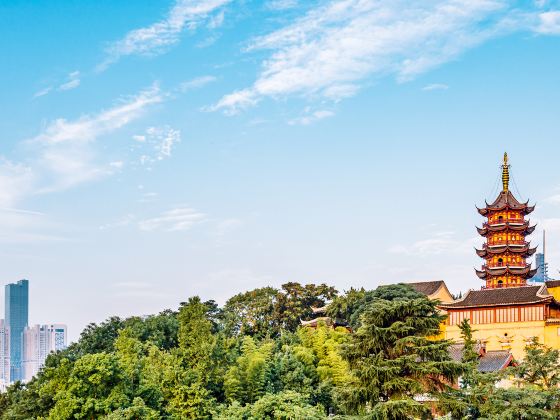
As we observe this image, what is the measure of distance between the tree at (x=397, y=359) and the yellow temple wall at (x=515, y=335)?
43.2 ft

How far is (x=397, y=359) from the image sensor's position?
55.2 feet

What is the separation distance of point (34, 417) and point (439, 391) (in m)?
12.2

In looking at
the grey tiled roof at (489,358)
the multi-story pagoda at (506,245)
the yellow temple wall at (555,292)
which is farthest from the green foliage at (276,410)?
the multi-story pagoda at (506,245)

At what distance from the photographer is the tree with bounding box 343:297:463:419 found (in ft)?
55.1

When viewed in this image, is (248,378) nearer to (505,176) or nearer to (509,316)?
(509,316)

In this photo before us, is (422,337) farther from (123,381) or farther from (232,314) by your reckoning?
(232,314)

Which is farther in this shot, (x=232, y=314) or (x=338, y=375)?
(x=232, y=314)

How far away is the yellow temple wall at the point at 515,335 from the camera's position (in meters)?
30.0

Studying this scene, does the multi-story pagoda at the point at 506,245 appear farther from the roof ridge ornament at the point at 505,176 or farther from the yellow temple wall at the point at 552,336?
the yellow temple wall at the point at 552,336

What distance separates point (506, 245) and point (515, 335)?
1042cm

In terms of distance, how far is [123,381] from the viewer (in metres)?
20.9

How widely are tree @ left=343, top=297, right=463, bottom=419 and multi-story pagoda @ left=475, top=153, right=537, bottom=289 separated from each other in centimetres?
2409

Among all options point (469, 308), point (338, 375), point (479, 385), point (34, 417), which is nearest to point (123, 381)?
point (34, 417)

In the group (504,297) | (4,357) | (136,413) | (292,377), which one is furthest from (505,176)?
(4,357)
